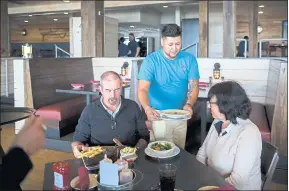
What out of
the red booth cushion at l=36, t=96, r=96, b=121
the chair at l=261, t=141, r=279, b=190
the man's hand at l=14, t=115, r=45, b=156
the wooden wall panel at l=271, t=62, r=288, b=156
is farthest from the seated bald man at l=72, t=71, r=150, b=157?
the red booth cushion at l=36, t=96, r=96, b=121

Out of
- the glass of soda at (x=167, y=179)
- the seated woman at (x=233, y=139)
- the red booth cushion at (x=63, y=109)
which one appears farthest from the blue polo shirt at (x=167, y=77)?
the red booth cushion at (x=63, y=109)

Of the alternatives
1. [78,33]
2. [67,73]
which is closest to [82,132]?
[67,73]

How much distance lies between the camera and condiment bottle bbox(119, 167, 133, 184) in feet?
3.75

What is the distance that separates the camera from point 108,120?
193cm

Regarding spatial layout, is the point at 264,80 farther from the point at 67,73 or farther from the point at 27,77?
the point at 27,77

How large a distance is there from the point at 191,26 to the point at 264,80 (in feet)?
21.1

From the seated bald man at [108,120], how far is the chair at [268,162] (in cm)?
75

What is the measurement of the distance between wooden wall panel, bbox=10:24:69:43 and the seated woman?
12.5 m

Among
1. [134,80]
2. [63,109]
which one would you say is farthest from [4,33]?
[134,80]

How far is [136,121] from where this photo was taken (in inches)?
79.7

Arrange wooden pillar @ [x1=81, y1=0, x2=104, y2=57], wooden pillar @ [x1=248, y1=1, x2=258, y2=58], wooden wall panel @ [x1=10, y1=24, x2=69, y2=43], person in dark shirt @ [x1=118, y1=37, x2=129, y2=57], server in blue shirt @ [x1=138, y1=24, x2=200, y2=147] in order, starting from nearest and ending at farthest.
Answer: server in blue shirt @ [x1=138, y1=24, x2=200, y2=147] < wooden pillar @ [x1=81, y1=0, x2=104, y2=57] < person in dark shirt @ [x1=118, y1=37, x2=129, y2=57] < wooden pillar @ [x1=248, y1=1, x2=258, y2=58] < wooden wall panel @ [x1=10, y1=24, x2=69, y2=43]

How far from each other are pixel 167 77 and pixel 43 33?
42.2 ft

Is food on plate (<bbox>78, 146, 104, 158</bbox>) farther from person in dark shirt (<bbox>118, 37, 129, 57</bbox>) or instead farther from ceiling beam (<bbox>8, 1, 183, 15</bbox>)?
ceiling beam (<bbox>8, 1, 183, 15</bbox>)

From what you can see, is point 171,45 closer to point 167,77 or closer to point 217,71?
point 167,77
